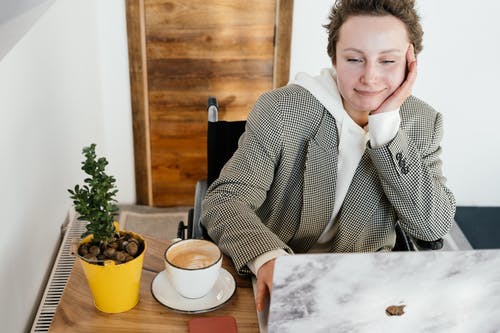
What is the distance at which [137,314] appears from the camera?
3.70 feet

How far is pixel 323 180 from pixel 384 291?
0.58 metres

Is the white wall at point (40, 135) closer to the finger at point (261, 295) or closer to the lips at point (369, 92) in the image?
the finger at point (261, 295)

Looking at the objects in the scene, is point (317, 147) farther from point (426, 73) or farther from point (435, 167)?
point (426, 73)

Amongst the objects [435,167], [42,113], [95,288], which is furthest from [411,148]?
[42,113]

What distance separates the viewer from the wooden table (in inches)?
43.0

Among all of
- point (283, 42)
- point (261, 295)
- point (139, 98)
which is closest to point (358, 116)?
point (261, 295)

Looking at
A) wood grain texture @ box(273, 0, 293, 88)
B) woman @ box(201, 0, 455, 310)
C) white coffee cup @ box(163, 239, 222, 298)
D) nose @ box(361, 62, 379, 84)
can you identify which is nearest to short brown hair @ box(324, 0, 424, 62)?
woman @ box(201, 0, 455, 310)

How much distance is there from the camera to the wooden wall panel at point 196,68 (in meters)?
2.70

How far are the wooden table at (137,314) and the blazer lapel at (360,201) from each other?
1.29 ft

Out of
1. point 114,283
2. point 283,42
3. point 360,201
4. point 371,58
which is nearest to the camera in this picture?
point 114,283

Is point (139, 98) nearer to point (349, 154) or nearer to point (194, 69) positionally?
point (194, 69)

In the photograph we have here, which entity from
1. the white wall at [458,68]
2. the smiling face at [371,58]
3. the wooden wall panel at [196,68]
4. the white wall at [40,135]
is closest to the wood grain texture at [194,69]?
the wooden wall panel at [196,68]

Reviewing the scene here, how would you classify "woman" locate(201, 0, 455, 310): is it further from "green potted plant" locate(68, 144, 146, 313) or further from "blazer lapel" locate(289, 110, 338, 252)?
"green potted plant" locate(68, 144, 146, 313)

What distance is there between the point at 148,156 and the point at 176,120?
0.23m
